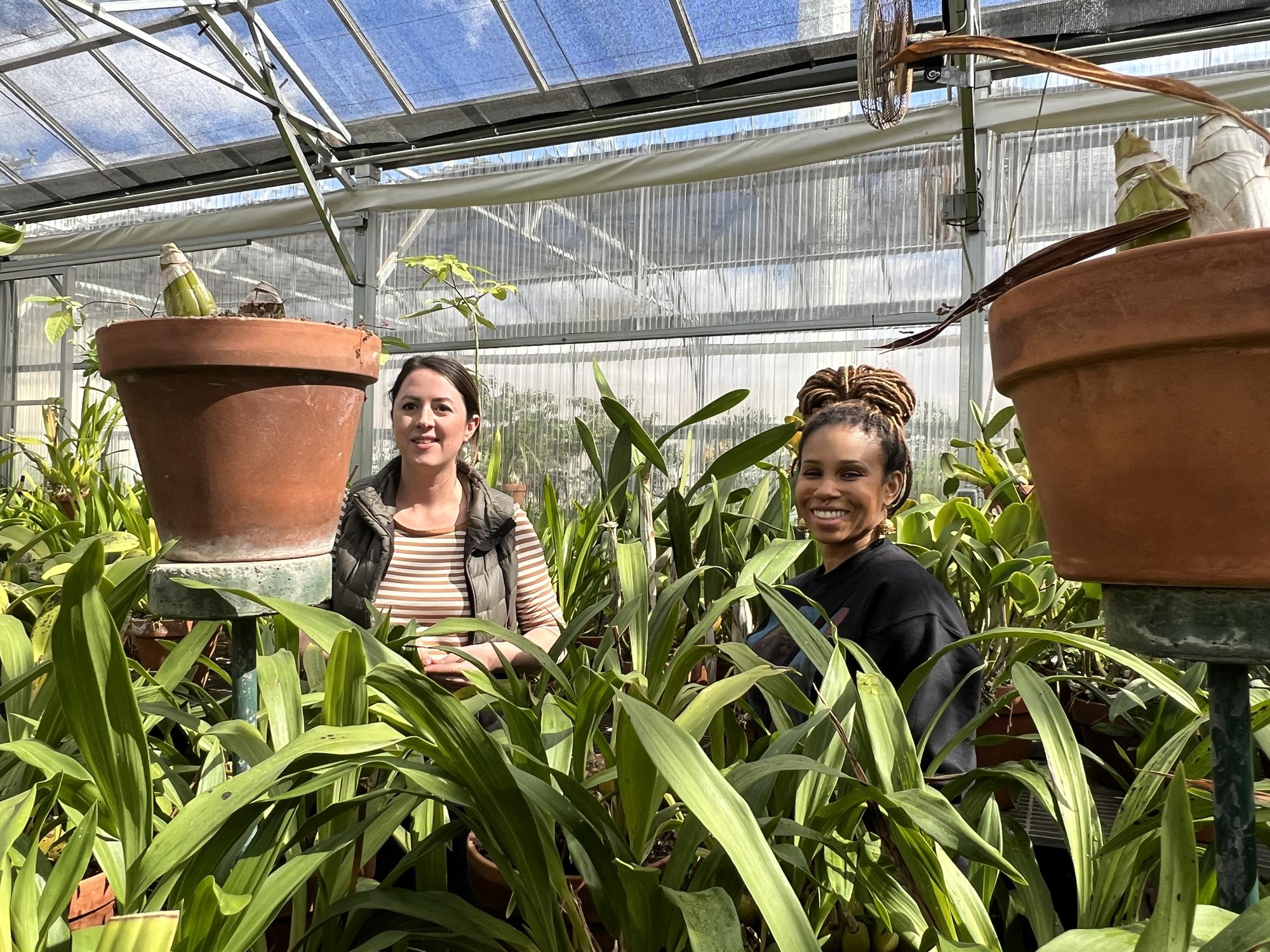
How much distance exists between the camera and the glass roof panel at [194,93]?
13.6ft

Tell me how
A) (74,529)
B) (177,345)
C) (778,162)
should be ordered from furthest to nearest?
(778,162) < (74,529) < (177,345)

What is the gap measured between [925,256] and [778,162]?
0.75m

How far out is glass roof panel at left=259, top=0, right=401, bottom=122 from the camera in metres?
3.93

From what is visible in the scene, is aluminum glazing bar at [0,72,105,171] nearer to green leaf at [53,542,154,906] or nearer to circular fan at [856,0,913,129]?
circular fan at [856,0,913,129]

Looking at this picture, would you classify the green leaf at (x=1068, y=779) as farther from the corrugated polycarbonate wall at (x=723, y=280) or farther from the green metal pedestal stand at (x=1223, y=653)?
the corrugated polycarbonate wall at (x=723, y=280)

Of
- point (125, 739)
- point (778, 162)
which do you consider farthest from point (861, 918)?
point (778, 162)

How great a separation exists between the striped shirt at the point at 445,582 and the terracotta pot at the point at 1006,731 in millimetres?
695

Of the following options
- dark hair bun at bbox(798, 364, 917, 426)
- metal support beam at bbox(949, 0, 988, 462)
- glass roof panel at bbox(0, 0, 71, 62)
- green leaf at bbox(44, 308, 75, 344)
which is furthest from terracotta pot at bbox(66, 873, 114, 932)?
glass roof panel at bbox(0, 0, 71, 62)

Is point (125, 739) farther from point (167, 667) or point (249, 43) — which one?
point (249, 43)

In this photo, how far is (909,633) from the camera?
102 centimetres

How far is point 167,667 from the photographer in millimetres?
902

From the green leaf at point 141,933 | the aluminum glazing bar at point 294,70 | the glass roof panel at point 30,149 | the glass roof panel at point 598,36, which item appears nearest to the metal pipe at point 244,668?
the green leaf at point 141,933

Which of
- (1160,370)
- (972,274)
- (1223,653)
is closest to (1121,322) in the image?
(1160,370)

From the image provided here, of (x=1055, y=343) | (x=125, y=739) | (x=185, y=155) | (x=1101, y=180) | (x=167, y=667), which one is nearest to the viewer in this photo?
(x=1055, y=343)
